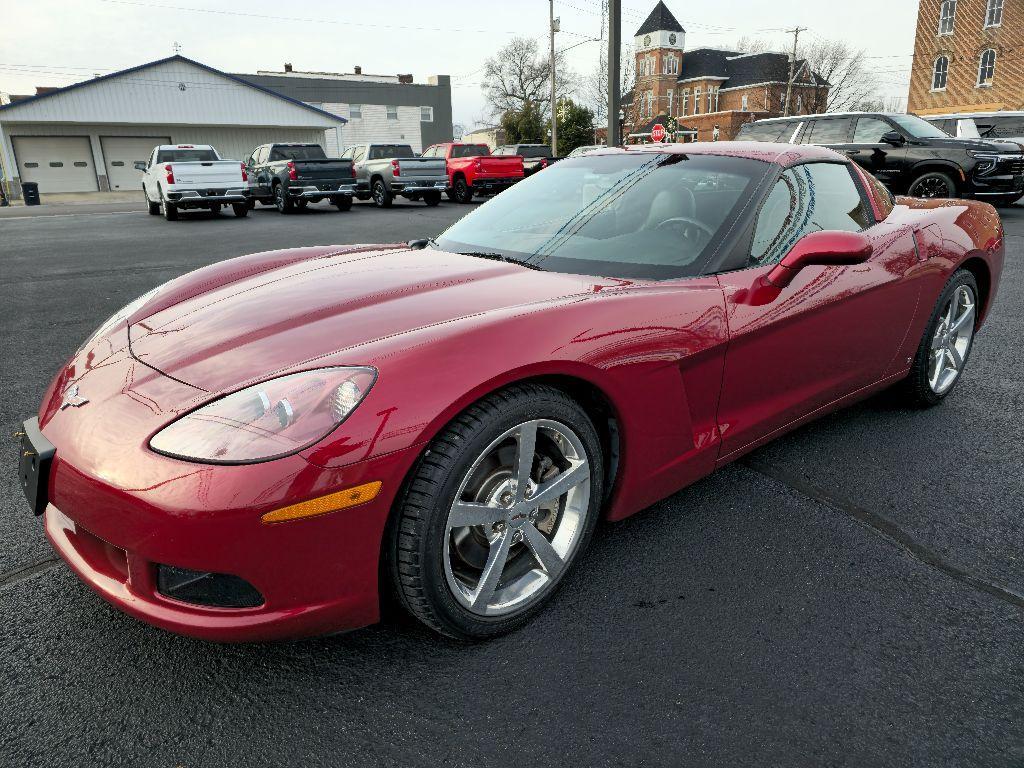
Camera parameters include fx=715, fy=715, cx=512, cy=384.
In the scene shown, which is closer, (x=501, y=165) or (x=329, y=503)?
(x=329, y=503)

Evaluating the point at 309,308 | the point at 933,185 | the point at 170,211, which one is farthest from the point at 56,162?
the point at 309,308

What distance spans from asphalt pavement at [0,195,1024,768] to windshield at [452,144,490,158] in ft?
65.4

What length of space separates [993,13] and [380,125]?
4135 cm

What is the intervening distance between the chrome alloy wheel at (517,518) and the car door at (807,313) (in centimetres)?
69

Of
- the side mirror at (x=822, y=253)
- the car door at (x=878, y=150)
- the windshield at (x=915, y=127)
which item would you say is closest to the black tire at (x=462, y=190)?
the car door at (x=878, y=150)

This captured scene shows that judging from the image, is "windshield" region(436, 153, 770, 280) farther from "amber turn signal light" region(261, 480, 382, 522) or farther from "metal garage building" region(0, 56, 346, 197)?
"metal garage building" region(0, 56, 346, 197)

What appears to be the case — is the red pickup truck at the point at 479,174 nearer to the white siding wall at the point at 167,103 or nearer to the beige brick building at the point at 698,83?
the white siding wall at the point at 167,103

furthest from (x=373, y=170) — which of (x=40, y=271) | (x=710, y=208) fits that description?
(x=710, y=208)

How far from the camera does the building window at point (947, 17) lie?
41.7m

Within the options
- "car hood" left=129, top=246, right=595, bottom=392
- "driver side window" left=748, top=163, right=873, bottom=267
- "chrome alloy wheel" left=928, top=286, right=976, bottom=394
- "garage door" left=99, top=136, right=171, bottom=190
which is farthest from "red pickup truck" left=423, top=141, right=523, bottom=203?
"garage door" left=99, top=136, right=171, bottom=190

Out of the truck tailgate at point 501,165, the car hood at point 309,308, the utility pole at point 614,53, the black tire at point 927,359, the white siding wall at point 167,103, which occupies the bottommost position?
the black tire at point 927,359

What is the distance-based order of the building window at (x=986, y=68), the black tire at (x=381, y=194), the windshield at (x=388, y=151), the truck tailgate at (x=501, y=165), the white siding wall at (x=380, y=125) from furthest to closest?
the white siding wall at (x=380, y=125)
the building window at (x=986, y=68)
the windshield at (x=388, y=151)
the truck tailgate at (x=501, y=165)
the black tire at (x=381, y=194)

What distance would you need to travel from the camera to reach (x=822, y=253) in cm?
241

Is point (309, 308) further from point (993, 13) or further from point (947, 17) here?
point (947, 17)
